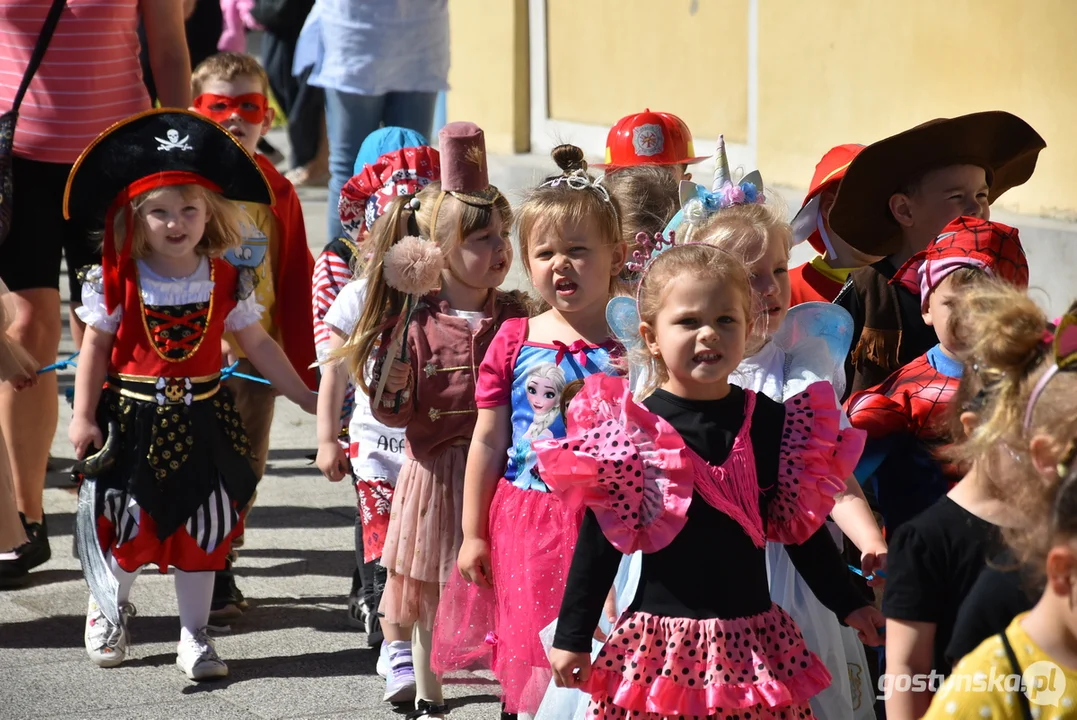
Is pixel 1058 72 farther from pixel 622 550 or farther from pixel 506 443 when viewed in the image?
pixel 622 550

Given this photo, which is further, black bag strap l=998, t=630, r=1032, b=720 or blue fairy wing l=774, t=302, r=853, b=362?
blue fairy wing l=774, t=302, r=853, b=362

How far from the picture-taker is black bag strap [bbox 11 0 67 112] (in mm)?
5531

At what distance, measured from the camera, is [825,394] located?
317 cm

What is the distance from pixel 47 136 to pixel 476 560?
109 inches

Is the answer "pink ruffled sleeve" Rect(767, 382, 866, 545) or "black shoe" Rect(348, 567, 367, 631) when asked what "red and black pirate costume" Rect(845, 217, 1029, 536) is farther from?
"black shoe" Rect(348, 567, 367, 631)

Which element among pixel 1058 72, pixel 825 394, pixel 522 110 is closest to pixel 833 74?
pixel 1058 72

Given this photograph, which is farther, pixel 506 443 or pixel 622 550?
pixel 506 443

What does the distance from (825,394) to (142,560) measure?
253cm

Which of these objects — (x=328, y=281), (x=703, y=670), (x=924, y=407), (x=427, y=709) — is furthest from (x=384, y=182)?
(x=703, y=670)

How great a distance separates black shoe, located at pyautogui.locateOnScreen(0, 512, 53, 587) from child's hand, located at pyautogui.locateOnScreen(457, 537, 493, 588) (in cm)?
237

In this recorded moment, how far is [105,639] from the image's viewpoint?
4840 mm

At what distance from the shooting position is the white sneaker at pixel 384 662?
15.3 feet

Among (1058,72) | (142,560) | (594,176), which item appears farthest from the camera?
(1058,72)

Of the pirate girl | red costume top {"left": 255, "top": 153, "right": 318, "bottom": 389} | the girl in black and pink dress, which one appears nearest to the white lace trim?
the pirate girl
